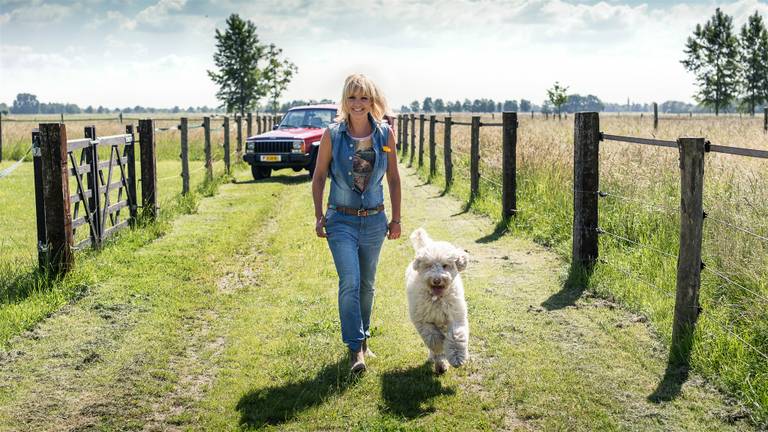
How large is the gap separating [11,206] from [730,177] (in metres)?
12.6

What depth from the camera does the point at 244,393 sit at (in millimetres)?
4820

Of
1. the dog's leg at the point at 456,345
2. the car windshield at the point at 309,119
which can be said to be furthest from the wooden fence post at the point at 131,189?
the car windshield at the point at 309,119

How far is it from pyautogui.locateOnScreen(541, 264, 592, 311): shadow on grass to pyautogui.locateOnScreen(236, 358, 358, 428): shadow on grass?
2591 mm

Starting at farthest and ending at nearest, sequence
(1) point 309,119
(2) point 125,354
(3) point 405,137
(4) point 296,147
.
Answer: (3) point 405,137 → (1) point 309,119 → (4) point 296,147 → (2) point 125,354

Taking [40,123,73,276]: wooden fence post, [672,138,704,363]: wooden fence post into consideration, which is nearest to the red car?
[40,123,73,276]: wooden fence post

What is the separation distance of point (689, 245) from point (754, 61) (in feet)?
240

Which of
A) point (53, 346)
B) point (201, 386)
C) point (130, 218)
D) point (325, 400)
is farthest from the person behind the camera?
point (130, 218)

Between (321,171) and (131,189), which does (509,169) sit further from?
(321,171)

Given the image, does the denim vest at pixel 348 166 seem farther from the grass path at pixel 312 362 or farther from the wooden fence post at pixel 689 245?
the wooden fence post at pixel 689 245

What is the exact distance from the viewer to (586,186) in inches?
299

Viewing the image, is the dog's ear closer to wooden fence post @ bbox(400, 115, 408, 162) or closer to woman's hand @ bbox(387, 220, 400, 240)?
woman's hand @ bbox(387, 220, 400, 240)

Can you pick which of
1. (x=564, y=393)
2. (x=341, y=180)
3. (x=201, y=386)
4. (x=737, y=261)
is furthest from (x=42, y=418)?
(x=737, y=261)

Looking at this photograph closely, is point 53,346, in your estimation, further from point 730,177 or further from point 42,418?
point 730,177

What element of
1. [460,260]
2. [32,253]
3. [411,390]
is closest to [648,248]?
[460,260]
